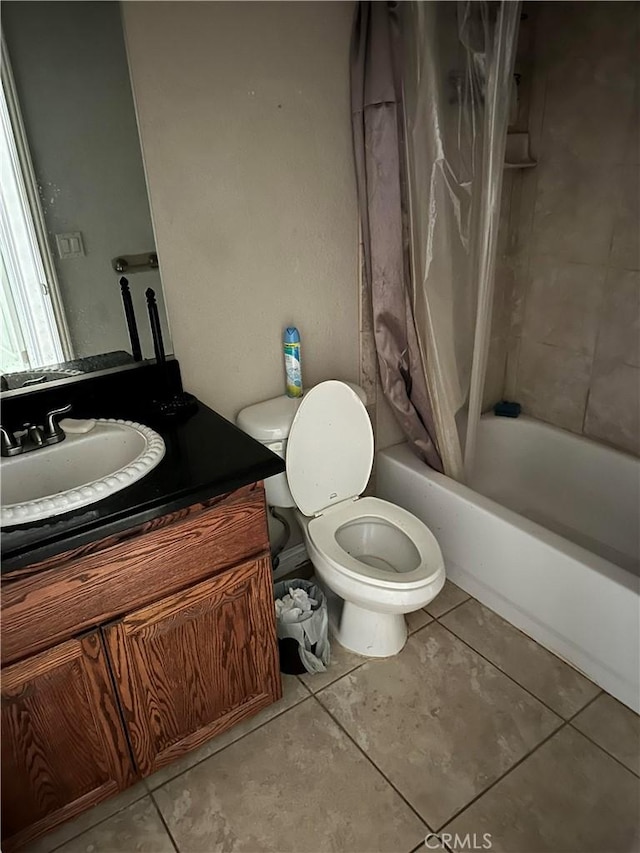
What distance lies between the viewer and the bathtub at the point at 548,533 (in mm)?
1578

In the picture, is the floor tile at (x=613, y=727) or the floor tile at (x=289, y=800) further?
the floor tile at (x=613, y=727)

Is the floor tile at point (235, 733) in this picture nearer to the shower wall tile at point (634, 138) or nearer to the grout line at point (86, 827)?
the grout line at point (86, 827)

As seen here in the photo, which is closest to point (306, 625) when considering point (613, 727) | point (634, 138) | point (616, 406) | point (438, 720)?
point (438, 720)

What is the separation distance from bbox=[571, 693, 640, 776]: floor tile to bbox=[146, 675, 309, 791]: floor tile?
773mm

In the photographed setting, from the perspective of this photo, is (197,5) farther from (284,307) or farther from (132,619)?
(132,619)

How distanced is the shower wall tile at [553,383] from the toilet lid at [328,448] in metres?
0.88

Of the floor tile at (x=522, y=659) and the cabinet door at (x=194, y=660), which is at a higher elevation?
the cabinet door at (x=194, y=660)

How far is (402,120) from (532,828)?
1871 millimetres

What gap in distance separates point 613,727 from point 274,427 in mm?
1235

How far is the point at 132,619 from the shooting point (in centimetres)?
124

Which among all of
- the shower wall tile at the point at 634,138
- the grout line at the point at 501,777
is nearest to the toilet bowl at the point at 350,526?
the grout line at the point at 501,777

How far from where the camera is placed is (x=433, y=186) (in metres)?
1.70

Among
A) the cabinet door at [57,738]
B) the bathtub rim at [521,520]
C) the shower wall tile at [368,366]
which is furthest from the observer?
the shower wall tile at [368,366]

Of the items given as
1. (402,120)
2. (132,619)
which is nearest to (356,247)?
(402,120)
